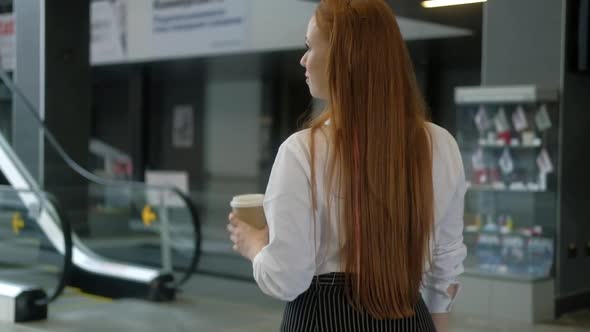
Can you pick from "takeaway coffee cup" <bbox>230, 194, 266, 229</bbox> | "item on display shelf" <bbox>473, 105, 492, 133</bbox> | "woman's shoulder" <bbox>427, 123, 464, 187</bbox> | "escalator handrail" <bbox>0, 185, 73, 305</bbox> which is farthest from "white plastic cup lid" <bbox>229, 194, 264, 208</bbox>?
"item on display shelf" <bbox>473, 105, 492, 133</bbox>

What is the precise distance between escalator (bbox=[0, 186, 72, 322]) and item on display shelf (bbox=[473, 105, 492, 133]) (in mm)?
3574

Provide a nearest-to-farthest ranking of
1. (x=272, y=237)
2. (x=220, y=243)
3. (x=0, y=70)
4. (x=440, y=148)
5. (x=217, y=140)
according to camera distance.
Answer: (x=272, y=237) → (x=440, y=148) → (x=0, y=70) → (x=220, y=243) → (x=217, y=140)

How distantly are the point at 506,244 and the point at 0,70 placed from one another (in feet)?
17.3

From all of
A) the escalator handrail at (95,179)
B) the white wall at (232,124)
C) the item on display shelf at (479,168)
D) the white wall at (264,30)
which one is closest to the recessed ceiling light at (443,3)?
the white wall at (264,30)

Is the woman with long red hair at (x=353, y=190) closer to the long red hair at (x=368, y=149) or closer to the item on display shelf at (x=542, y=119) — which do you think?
the long red hair at (x=368, y=149)

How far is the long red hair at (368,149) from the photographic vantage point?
1.63m

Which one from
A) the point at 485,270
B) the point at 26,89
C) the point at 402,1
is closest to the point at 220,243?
the point at 26,89

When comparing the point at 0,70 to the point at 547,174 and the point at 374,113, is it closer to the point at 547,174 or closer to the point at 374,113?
the point at 547,174

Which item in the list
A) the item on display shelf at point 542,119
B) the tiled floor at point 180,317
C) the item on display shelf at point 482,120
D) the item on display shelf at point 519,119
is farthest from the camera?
the item on display shelf at point 482,120

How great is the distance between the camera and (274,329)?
6074 mm

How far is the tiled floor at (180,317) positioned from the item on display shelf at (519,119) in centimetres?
162

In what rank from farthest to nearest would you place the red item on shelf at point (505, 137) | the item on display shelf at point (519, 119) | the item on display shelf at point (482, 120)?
the item on display shelf at point (482, 120) < the red item on shelf at point (505, 137) < the item on display shelf at point (519, 119)

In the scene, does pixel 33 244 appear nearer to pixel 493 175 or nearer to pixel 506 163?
pixel 493 175

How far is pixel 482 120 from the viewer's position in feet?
23.1
